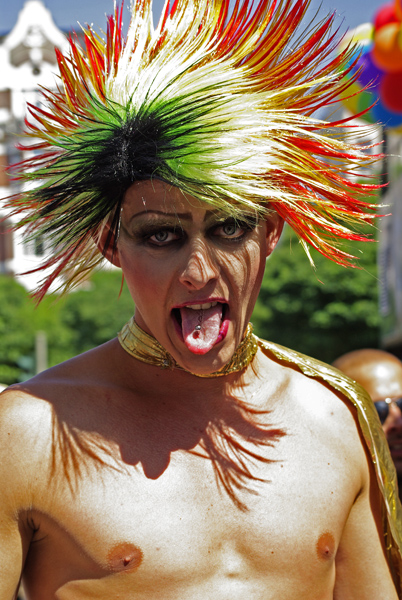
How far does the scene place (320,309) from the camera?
27875mm

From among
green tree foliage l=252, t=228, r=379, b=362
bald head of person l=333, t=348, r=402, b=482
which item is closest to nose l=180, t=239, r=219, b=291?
bald head of person l=333, t=348, r=402, b=482

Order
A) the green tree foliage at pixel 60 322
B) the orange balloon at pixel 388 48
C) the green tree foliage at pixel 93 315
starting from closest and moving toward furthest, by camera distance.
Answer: the orange balloon at pixel 388 48 < the green tree foliage at pixel 60 322 < the green tree foliage at pixel 93 315

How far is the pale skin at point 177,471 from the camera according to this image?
5.92 ft

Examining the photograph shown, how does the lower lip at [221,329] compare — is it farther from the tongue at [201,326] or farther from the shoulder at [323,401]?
the shoulder at [323,401]

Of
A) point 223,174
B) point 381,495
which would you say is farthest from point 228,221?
point 381,495

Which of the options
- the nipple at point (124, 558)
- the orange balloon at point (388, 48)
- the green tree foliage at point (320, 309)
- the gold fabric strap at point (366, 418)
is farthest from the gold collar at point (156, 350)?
the green tree foliage at point (320, 309)

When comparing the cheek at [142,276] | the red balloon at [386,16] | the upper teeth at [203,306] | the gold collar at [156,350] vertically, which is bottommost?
the gold collar at [156,350]

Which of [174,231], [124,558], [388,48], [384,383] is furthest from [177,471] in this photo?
[388,48]

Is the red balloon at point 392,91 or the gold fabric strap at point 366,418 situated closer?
the gold fabric strap at point 366,418

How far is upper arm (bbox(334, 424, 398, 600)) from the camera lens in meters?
2.08

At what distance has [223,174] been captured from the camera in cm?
185

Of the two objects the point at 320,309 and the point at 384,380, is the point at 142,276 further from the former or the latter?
the point at 320,309

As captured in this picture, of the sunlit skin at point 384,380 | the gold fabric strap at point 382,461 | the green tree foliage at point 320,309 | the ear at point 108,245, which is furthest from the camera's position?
the green tree foliage at point 320,309

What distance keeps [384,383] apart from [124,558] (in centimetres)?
202
